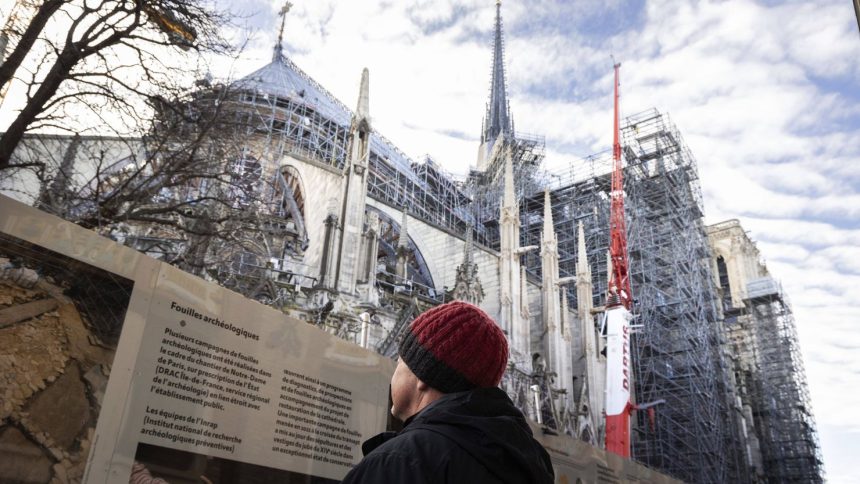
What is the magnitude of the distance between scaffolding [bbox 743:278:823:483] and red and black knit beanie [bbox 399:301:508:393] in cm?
4201

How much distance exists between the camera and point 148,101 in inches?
316

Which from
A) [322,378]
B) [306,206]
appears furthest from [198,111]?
[306,206]

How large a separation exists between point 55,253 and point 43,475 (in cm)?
88

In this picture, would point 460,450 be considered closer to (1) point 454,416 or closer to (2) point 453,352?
(1) point 454,416

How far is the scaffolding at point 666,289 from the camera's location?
28250 millimetres

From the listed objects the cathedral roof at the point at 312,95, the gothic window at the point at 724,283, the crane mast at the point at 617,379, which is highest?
the cathedral roof at the point at 312,95

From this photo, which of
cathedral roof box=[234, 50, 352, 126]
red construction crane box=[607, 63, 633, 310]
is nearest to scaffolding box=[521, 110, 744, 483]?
red construction crane box=[607, 63, 633, 310]

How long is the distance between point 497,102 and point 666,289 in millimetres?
29601

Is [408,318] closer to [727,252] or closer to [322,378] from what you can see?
[322,378]

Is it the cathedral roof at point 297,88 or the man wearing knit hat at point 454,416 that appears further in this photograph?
the cathedral roof at point 297,88

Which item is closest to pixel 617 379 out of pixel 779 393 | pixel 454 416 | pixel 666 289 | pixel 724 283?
pixel 666 289

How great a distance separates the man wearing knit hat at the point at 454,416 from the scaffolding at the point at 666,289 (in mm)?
28239

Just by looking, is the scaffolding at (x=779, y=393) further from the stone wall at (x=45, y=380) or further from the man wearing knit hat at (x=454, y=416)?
the man wearing knit hat at (x=454, y=416)

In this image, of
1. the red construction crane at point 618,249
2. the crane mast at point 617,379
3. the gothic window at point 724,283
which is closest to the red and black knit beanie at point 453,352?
the crane mast at point 617,379
